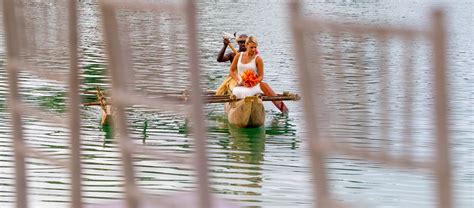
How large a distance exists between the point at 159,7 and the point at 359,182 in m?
4.67

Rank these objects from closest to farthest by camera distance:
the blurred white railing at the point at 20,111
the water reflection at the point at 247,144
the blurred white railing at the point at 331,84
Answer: the blurred white railing at the point at 331,84 < the blurred white railing at the point at 20,111 < the water reflection at the point at 247,144

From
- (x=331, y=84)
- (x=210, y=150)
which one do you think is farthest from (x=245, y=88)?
(x=331, y=84)

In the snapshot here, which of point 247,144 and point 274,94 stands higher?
point 274,94

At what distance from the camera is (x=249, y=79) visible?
316 inches

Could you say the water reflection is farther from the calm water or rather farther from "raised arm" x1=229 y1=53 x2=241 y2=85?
"raised arm" x1=229 y1=53 x2=241 y2=85

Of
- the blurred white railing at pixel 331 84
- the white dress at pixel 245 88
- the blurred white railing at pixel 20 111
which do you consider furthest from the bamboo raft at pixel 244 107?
the blurred white railing at pixel 331 84

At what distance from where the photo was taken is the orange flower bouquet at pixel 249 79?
804 cm

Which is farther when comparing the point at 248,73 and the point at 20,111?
the point at 248,73

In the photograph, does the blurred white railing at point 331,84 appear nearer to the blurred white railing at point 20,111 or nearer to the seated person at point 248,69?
the blurred white railing at point 20,111

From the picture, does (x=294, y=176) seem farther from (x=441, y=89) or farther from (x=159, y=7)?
(x=441, y=89)

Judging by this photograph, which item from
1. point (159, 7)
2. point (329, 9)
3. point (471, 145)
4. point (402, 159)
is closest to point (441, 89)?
point (402, 159)

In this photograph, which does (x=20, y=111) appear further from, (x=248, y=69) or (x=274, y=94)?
(x=274, y=94)

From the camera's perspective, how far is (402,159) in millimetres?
1189

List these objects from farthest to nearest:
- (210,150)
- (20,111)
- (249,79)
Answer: (249,79) < (210,150) < (20,111)
